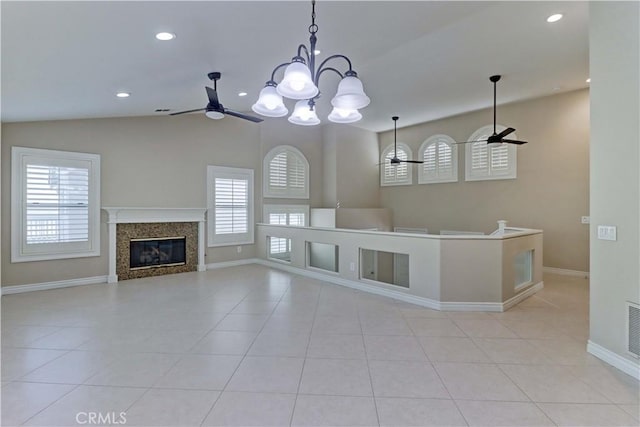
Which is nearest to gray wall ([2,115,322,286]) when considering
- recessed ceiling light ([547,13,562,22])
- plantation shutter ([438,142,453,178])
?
plantation shutter ([438,142,453,178])

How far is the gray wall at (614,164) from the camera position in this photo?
8.34 feet

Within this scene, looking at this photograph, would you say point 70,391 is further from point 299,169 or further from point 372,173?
point 372,173

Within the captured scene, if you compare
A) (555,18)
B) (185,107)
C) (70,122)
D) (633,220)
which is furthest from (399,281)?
(70,122)

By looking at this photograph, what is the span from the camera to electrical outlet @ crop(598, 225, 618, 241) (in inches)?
106

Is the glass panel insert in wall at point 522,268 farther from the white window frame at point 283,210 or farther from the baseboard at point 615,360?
the white window frame at point 283,210

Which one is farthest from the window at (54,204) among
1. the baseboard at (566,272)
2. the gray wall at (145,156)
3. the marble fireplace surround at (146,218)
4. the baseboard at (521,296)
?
the baseboard at (566,272)

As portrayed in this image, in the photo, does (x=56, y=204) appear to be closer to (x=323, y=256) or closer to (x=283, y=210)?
(x=283, y=210)

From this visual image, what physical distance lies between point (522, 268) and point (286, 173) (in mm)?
5643

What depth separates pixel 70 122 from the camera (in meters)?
5.38

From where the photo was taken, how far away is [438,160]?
8.40 meters

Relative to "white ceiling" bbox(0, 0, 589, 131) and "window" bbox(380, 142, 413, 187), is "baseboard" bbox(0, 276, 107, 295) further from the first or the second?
"window" bbox(380, 142, 413, 187)

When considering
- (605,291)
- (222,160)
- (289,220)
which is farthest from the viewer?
(289,220)

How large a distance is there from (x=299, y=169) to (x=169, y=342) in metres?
6.06

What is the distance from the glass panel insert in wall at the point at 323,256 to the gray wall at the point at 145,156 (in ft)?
6.37
